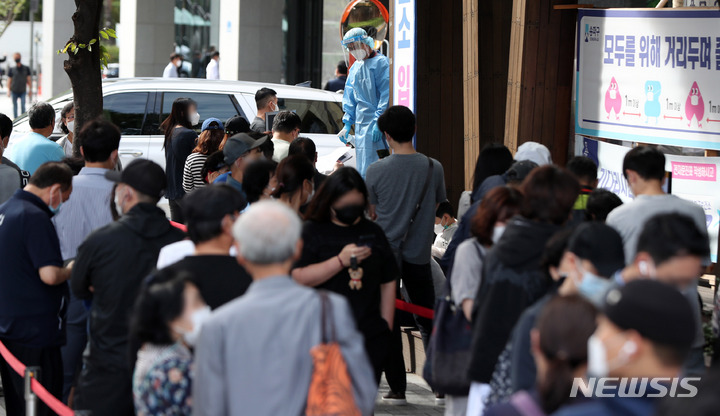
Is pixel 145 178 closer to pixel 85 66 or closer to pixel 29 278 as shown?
pixel 29 278

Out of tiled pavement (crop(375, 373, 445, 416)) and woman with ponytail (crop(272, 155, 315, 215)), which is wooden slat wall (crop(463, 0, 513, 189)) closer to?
tiled pavement (crop(375, 373, 445, 416))

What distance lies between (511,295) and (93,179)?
118 inches

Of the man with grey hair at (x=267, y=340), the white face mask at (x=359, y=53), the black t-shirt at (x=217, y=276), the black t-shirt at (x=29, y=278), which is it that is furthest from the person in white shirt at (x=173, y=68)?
the man with grey hair at (x=267, y=340)

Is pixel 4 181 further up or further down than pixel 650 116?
further down

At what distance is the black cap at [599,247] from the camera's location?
3.71 meters

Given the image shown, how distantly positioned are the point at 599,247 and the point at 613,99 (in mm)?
4669

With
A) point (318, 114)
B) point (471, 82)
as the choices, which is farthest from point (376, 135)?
point (318, 114)

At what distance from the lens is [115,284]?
4598mm

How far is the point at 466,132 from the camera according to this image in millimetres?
8906

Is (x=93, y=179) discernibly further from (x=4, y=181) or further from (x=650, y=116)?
(x=650, y=116)

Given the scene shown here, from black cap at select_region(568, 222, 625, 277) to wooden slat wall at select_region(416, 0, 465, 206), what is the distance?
20.7ft

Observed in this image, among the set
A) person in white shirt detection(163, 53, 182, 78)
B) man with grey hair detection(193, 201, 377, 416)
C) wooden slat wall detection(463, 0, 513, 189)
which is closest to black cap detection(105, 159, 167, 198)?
man with grey hair detection(193, 201, 377, 416)

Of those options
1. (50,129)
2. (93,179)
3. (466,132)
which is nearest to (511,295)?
(93,179)

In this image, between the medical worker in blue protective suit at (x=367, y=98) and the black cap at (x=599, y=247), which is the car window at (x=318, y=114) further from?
the black cap at (x=599, y=247)
